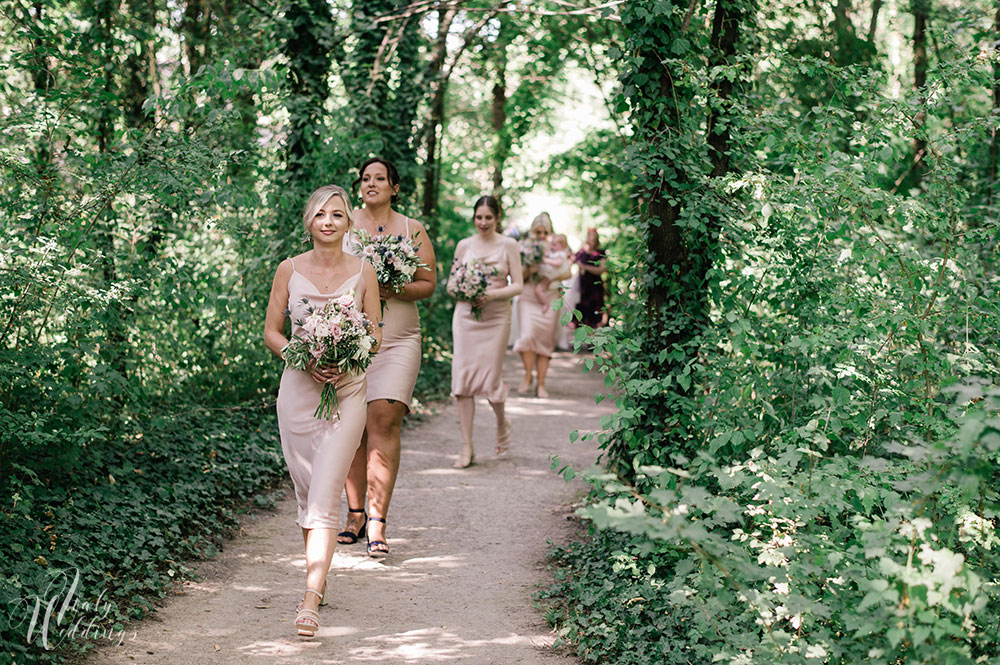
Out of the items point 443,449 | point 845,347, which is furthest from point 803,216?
point 443,449

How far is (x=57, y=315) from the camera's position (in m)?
6.44

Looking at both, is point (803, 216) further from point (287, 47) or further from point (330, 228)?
point (287, 47)

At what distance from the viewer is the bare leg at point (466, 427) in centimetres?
925

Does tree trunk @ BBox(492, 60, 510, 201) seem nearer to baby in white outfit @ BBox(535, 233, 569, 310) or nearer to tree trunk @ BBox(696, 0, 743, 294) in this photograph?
baby in white outfit @ BBox(535, 233, 569, 310)

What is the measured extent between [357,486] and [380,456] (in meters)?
0.30

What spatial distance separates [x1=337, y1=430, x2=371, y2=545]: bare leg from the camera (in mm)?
6566

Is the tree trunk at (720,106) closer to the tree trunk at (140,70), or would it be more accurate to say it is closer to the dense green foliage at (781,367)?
the dense green foliage at (781,367)

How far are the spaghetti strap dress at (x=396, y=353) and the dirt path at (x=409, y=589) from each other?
1.19 meters

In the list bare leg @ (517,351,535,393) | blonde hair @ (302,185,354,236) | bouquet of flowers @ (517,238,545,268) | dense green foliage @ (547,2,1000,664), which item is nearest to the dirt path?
dense green foliage @ (547,2,1000,664)

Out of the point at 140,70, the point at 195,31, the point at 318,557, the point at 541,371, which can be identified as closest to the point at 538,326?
the point at 541,371

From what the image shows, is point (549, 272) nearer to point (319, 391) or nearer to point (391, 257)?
point (391, 257)

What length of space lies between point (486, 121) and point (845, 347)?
23364 millimetres

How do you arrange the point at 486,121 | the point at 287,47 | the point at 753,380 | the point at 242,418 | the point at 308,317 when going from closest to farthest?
1. the point at 308,317
2. the point at 753,380
3. the point at 242,418
4. the point at 287,47
5. the point at 486,121

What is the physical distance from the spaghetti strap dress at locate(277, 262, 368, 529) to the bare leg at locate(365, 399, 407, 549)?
3.37 feet
